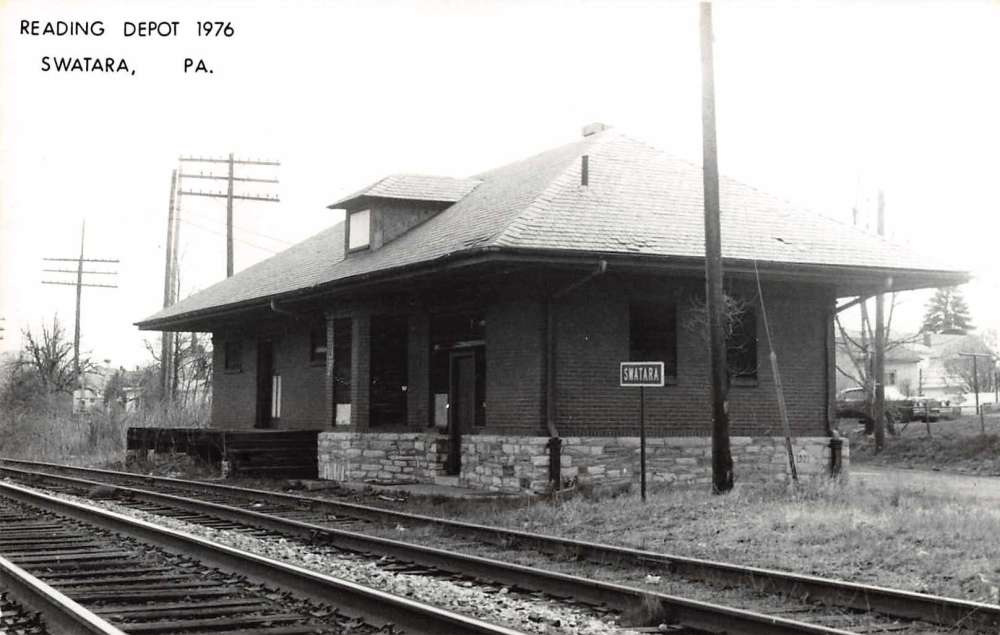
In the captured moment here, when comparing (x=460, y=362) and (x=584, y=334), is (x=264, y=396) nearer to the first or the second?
(x=460, y=362)

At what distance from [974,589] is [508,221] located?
9.77 m

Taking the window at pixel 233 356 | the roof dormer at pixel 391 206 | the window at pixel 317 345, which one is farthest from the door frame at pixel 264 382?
the roof dormer at pixel 391 206

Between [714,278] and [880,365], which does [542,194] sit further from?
[880,365]

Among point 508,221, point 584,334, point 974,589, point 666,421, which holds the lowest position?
point 974,589

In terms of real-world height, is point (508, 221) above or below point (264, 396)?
above

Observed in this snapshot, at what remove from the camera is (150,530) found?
440 inches

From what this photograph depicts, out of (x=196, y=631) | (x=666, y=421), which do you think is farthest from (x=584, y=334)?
(x=196, y=631)

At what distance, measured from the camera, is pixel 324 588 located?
764 cm

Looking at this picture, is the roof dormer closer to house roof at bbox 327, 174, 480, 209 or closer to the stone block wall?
house roof at bbox 327, 174, 480, 209

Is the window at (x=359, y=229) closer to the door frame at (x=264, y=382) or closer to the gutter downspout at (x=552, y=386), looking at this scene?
the door frame at (x=264, y=382)

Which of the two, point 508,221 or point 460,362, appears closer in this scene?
point 508,221

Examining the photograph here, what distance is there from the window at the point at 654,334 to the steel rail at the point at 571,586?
7.12 metres

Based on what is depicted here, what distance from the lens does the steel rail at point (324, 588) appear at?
6.39 meters

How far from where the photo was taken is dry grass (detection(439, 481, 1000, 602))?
935 centimetres
